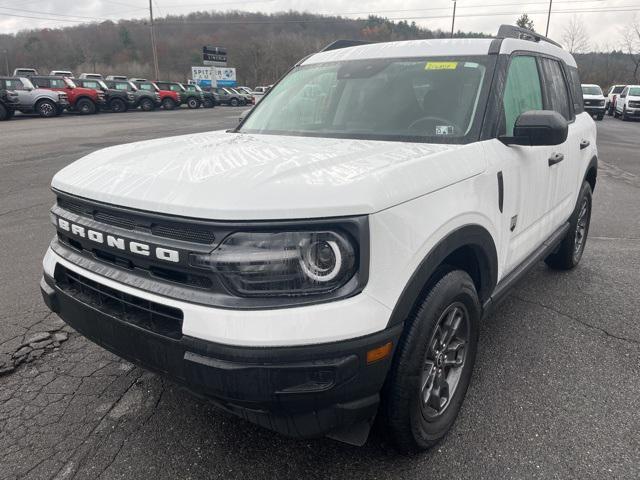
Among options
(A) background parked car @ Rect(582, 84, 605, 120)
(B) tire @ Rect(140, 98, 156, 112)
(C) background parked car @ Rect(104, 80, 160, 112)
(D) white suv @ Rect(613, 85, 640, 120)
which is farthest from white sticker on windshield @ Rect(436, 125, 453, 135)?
(B) tire @ Rect(140, 98, 156, 112)

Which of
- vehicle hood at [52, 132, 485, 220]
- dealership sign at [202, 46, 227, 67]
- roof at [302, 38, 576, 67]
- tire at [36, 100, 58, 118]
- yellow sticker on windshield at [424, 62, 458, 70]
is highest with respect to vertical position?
dealership sign at [202, 46, 227, 67]

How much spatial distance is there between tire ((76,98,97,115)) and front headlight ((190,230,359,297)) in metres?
27.9

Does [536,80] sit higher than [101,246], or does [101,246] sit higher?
[536,80]

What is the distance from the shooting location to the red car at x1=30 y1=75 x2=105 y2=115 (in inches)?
961

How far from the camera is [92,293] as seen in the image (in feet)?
7.02

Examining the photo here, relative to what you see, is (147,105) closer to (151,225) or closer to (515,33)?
(515,33)

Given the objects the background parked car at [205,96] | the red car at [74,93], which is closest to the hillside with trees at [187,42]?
the background parked car at [205,96]

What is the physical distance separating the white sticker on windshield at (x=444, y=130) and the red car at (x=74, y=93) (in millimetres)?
26500

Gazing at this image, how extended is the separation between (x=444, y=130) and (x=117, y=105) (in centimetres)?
3019

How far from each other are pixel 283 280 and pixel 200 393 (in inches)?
21.7

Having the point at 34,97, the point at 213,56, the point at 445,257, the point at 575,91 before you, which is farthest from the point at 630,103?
the point at 213,56

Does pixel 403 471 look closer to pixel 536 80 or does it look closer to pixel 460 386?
pixel 460 386

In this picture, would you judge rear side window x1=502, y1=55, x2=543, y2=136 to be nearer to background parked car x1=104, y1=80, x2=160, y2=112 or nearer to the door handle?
the door handle

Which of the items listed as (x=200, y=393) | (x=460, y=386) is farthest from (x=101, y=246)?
(x=460, y=386)
